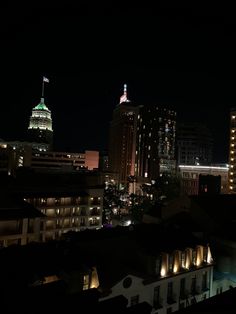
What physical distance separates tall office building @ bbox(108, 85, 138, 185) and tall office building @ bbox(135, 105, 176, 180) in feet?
13.7

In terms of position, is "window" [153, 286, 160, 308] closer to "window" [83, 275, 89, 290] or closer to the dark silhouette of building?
"window" [83, 275, 89, 290]

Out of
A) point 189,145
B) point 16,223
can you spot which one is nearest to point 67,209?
point 16,223

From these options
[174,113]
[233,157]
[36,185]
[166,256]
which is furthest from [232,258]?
[174,113]

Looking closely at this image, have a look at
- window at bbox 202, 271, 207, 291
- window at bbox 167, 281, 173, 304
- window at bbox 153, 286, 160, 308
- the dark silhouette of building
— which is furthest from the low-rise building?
the dark silhouette of building

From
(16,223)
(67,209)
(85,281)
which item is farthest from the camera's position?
(67,209)

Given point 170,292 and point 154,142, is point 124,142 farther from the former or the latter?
point 170,292

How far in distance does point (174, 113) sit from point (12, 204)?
148 meters

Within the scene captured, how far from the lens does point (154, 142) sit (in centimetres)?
16625

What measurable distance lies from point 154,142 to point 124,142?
19.1 metres

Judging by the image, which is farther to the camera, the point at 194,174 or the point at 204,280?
the point at 194,174

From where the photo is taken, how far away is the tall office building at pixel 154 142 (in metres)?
162

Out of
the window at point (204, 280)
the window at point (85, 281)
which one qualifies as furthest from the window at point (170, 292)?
the window at point (85, 281)

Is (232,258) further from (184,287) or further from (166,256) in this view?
(166,256)

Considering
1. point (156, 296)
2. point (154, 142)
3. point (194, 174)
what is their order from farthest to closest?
point (154, 142) → point (194, 174) → point (156, 296)
